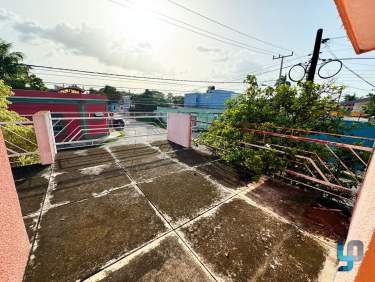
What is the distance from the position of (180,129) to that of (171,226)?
4243 millimetres

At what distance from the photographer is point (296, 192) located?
3.35 metres

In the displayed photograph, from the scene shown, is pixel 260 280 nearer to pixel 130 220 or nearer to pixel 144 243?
pixel 144 243

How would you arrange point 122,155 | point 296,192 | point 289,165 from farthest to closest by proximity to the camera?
point 122,155, point 289,165, point 296,192

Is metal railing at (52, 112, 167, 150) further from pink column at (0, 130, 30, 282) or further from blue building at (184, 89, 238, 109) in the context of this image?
blue building at (184, 89, 238, 109)

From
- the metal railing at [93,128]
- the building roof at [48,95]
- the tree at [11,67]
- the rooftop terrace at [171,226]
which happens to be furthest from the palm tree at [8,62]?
the rooftop terrace at [171,226]

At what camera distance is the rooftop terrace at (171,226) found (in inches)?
69.2

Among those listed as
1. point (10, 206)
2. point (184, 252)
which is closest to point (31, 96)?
point (10, 206)

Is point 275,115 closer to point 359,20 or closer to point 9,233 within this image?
point 359,20

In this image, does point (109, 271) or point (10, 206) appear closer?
point (10, 206)

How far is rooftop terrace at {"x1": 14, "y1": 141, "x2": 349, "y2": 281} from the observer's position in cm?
176

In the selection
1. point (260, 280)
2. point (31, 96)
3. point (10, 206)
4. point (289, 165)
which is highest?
point (31, 96)

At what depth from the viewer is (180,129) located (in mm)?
6258

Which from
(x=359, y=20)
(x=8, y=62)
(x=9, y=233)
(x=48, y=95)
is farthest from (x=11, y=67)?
(x=359, y=20)

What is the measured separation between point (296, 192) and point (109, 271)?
11.2 ft
